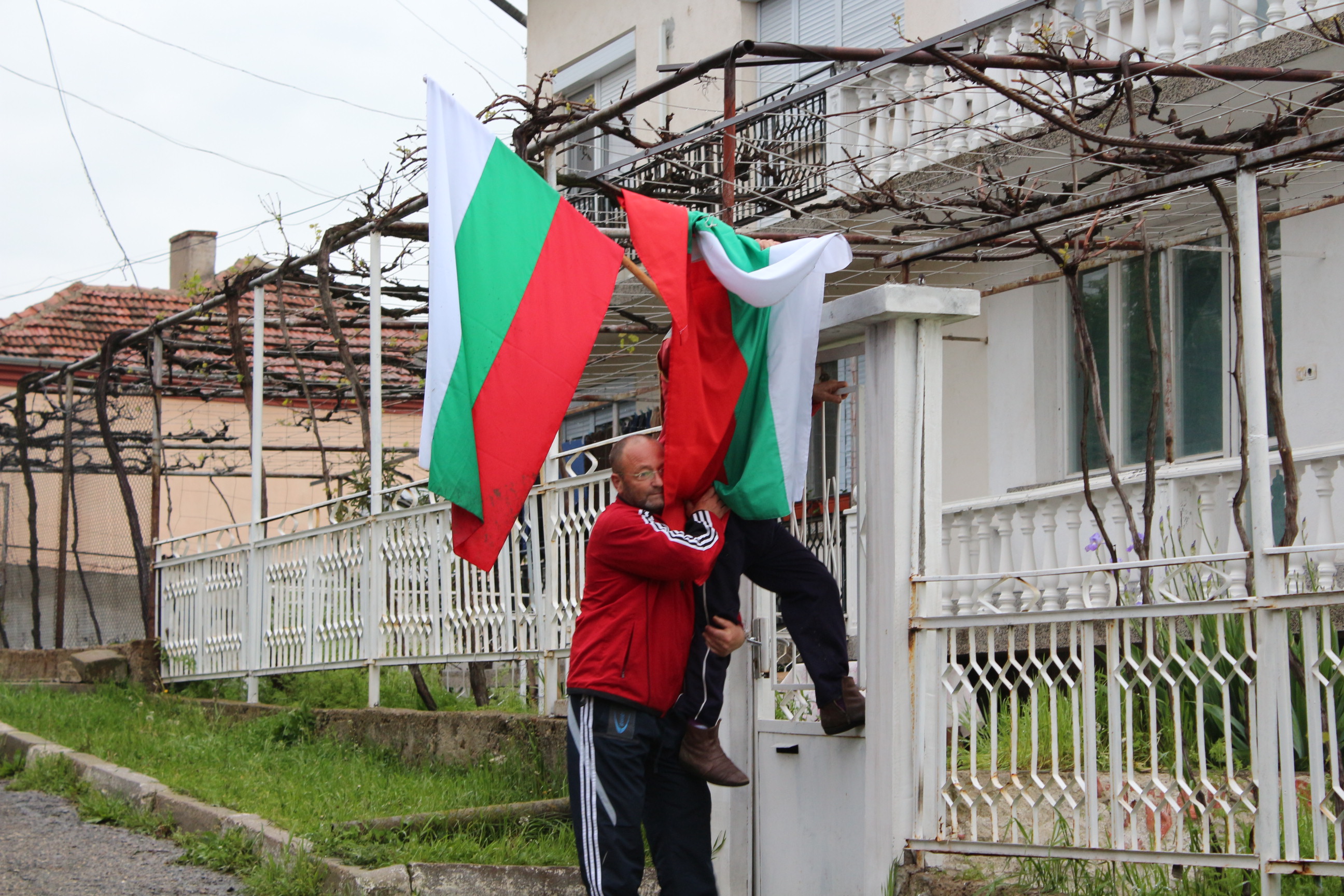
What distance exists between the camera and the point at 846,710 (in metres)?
4.72

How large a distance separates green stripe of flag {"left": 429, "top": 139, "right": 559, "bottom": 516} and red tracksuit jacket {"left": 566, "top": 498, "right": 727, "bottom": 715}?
1.59 ft

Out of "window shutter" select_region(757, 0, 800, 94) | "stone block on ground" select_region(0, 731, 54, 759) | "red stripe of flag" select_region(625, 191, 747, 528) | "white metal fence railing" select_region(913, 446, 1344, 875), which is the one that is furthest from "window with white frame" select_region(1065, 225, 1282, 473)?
"stone block on ground" select_region(0, 731, 54, 759)

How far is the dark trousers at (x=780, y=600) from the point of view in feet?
14.9

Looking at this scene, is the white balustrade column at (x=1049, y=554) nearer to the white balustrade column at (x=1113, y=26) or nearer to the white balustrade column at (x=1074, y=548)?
the white balustrade column at (x=1074, y=548)

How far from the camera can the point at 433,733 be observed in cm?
776

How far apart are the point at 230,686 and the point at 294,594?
72.8 inches

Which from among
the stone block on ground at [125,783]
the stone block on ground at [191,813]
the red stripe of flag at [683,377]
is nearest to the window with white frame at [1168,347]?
the red stripe of flag at [683,377]

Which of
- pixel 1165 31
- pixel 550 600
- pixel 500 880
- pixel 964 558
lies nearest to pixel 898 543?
pixel 500 880

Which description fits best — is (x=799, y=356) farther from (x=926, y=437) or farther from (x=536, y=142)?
(x=536, y=142)

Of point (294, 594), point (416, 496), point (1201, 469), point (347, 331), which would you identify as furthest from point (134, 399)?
point (1201, 469)

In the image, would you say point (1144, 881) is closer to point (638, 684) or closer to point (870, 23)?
point (638, 684)

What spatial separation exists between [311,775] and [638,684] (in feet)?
12.5

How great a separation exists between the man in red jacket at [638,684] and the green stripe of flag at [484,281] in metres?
0.50

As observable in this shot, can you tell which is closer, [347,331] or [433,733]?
[433,733]
